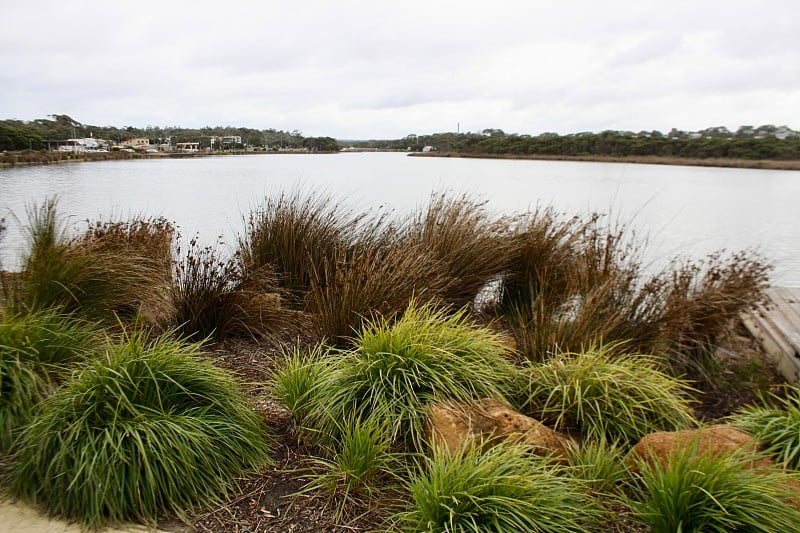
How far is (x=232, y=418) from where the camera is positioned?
105 inches

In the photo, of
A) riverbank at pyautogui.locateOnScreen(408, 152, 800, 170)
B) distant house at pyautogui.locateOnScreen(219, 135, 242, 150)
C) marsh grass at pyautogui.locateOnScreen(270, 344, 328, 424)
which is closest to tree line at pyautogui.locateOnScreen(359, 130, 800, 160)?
riverbank at pyautogui.locateOnScreen(408, 152, 800, 170)

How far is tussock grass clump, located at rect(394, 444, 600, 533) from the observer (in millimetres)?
1978

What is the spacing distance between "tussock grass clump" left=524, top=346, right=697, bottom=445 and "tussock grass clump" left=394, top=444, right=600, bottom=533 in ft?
2.28

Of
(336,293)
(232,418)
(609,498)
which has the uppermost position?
(336,293)

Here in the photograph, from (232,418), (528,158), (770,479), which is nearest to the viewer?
(770,479)

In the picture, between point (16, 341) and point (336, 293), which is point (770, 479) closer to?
point (336, 293)

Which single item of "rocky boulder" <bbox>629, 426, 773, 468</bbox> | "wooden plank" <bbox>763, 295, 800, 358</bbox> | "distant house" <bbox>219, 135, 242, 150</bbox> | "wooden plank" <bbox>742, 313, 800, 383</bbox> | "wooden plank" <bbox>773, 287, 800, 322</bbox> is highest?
"distant house" <bbox>219, 135, 242, 150</bbox>

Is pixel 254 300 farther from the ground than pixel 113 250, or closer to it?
closer to it

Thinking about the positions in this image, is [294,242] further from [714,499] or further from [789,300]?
[789,300]

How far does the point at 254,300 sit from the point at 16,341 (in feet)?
5.80

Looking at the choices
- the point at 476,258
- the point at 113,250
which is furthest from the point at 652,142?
the point at 113,250

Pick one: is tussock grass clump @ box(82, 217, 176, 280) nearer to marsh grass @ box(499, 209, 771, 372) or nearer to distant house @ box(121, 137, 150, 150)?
marsh grass @ box(499, 209, 771, 372)

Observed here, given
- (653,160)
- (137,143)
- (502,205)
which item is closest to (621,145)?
(653,160)

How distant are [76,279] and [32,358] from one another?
832 millimetres
